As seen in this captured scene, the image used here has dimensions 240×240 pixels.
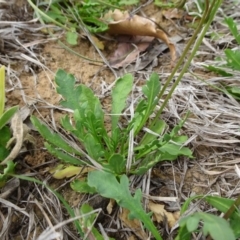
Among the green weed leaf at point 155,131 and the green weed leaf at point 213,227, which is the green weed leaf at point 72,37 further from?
the green weed leaf at point 213,227

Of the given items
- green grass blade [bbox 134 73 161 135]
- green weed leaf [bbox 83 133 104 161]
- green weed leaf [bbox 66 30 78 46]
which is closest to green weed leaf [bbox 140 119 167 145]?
green grass blade [bbox 134 73 161 135]

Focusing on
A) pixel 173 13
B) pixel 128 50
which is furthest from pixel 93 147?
pixel 173 13

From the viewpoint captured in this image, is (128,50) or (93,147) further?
(128,50)

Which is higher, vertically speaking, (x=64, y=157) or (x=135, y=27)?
(x=135, y=27)

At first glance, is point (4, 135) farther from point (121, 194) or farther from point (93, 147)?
point (121, 194)

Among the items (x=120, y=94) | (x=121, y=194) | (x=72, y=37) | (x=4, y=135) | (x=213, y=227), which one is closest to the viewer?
(x=213, y=227)

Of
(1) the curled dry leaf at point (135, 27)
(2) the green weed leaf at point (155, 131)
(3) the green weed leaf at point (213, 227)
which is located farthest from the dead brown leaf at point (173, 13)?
(3) the green weed leaf at point (213, 227)

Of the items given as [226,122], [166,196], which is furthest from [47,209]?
[226,122]
